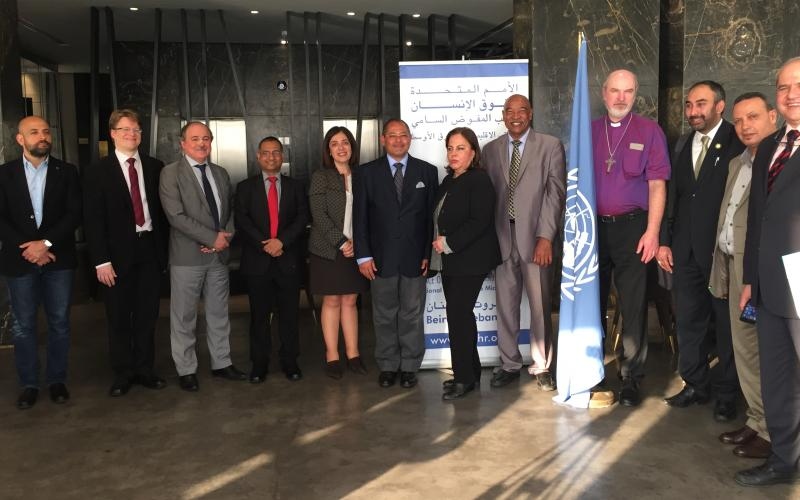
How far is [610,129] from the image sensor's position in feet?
14.2

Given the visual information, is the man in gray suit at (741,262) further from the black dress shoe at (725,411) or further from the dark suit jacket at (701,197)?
the black dress shoe at (725,411)

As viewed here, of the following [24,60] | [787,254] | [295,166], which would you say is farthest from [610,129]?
[24,60]

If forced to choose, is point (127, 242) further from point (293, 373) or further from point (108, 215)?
point (293, 373)

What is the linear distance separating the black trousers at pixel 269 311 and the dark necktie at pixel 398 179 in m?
0.95

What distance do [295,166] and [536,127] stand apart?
5.24 meters

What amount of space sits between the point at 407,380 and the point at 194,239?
1705 mm

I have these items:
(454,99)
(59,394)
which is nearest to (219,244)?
(59,394)

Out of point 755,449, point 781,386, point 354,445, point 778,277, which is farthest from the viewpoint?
point 354,445

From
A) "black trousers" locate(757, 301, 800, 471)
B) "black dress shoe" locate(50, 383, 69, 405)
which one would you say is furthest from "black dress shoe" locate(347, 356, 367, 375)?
"black trousers" locate(757, 301, 800, 471)

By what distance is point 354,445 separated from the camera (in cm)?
375

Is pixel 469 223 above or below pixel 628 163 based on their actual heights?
below

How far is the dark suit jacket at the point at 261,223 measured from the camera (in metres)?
4.82

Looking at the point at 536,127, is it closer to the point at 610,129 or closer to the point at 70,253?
the point at 610,129

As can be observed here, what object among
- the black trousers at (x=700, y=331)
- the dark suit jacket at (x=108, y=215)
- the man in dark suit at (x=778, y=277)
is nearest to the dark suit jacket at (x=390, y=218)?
the dark suit jacket at (x=108, y=215)
